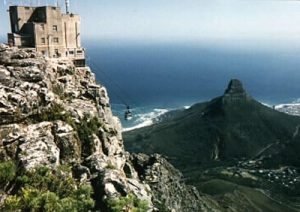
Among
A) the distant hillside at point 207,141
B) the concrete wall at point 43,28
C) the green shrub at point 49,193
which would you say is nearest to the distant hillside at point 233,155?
the distant hillside at point 207,141

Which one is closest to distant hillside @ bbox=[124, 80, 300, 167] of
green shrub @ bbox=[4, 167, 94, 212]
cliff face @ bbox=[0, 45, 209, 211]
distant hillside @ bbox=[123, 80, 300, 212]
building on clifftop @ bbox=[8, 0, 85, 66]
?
distant hillside @ bbox=[123, 80, 300, 212]

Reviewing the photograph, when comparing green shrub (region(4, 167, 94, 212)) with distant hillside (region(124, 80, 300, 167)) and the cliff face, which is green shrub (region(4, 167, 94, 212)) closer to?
the cliff face

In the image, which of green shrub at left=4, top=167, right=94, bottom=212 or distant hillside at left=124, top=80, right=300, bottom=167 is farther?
distant hillside at left=124, top=80, right=300, bottom=167

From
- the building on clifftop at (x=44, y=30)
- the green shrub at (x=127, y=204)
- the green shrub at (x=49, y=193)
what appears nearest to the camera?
the green shrub at (x=49, y=193)

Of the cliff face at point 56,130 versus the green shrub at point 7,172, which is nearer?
the green shrub at point 7,172

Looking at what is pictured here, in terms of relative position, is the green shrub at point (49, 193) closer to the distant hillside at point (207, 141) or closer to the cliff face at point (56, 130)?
the cliff face at point (56, 130)

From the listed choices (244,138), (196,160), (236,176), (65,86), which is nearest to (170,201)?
(65,86)
